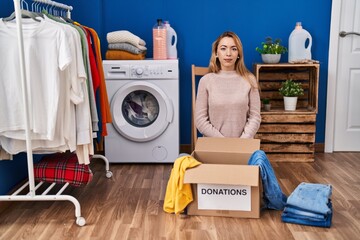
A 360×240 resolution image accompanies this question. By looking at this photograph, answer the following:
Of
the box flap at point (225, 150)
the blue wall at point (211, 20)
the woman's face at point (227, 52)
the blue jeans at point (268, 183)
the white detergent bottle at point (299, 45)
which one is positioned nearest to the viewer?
the blue jeans at point (268, 183)

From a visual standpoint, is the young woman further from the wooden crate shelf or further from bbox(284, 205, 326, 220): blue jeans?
the wooden crate shelf

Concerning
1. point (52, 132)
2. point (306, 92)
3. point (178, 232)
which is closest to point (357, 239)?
point (178, 232)

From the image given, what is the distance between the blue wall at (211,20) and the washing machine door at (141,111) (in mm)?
560

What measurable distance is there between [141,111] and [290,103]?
1.22 metres

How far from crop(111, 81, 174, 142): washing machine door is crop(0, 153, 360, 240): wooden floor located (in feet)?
1.42

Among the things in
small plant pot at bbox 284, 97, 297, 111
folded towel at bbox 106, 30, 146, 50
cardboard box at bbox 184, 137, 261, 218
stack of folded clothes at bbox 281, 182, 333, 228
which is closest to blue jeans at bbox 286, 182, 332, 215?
stack of folded clothes at bbox 281, 182, 333, 228

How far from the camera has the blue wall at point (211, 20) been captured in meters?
3.58

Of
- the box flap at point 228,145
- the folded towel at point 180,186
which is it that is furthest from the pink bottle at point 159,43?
the folded towel at point 180,186

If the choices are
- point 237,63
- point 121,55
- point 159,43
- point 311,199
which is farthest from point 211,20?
point 311,199

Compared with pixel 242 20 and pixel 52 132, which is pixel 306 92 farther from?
pixel 52 132

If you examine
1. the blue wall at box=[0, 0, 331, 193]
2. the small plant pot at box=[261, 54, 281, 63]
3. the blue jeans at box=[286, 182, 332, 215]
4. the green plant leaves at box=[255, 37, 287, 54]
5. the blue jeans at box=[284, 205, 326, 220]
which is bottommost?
the blue jeans at box=[284, 205, 326, 220]

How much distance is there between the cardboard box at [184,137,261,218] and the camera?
7.03ft

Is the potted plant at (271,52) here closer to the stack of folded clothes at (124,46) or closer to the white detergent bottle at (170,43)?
the white detergent bottle at (170,43)

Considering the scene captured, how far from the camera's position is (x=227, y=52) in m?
2.50
